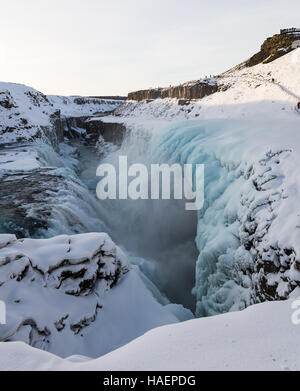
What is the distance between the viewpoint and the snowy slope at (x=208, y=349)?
2369 mm

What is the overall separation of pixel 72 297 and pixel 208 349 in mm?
3936

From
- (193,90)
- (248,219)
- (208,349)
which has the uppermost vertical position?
(193,90)

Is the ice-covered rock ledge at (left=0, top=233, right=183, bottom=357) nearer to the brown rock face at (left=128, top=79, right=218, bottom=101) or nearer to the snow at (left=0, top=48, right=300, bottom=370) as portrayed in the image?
the snow at (left=0, top=48, right=300, bottom=370)

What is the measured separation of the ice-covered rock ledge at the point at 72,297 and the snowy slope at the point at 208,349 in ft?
6.73

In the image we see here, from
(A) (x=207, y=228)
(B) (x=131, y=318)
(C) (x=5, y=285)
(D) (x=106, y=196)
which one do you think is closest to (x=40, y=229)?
(C) (x=5, y=285)

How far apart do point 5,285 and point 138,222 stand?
421 inches

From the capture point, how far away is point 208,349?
256cm

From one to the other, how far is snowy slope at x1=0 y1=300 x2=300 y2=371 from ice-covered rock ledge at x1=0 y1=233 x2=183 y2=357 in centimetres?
205

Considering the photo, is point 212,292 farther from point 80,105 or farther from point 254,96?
point 80,105

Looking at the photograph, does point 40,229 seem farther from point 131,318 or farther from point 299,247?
point 299,247

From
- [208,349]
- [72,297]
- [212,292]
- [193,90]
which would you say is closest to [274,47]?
[193,90]

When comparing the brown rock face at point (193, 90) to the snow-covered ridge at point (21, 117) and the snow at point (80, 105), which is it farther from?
the snow at point (80, 105)

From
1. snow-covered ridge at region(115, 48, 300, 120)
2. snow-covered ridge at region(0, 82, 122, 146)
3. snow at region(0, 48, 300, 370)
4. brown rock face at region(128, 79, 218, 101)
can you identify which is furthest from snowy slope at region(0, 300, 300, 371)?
brown rock face at region(128, 79, 218, 101)

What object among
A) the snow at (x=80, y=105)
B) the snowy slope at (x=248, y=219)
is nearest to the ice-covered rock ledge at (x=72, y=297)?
the snowy slope at (x=248, y=219)
